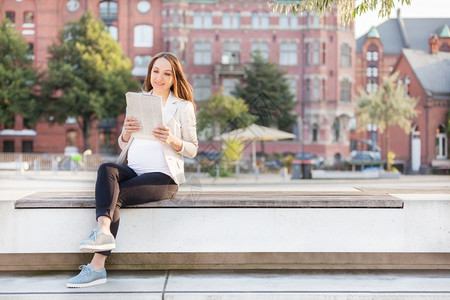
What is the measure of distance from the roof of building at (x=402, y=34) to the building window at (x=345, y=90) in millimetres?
21753

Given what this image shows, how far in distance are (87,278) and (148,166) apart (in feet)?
3.37

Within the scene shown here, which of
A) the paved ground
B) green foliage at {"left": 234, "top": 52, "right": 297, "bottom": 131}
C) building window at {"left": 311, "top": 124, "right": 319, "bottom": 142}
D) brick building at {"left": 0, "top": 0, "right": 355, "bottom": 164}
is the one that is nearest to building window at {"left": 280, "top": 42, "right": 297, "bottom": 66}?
brick building at {"left": 0, "top": 0, "right": 355, "bottom": 164}

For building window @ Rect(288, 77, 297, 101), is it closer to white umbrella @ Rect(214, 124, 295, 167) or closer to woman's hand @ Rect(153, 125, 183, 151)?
white umbrella @ Rect(214, 124, 295, 167)

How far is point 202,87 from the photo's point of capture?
48688 mm

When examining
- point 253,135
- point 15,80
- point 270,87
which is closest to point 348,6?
point 253,135

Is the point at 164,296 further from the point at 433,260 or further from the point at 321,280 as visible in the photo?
the point at 433,260

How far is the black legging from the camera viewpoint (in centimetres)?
431

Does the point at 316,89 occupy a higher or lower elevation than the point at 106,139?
higher

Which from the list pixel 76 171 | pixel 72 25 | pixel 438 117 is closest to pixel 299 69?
pixel 438 117

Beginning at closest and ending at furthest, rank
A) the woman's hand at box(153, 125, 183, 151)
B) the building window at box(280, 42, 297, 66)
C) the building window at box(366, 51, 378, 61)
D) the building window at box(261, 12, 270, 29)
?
the woman's hand at box(153, 125, 183, 151) → the building window at box(261, 12, 270, 29) → the building window at box(280, 42, 297, 66) → the building window at box(366, 51, 378, 61)

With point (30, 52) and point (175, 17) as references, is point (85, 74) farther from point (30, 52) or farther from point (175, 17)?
point (175, 17)

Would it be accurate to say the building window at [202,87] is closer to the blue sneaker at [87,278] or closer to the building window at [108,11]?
the building window at [108,11]

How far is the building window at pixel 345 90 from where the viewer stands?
163 ft

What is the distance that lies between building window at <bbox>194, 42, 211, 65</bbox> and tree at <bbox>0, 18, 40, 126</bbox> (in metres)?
13.1
